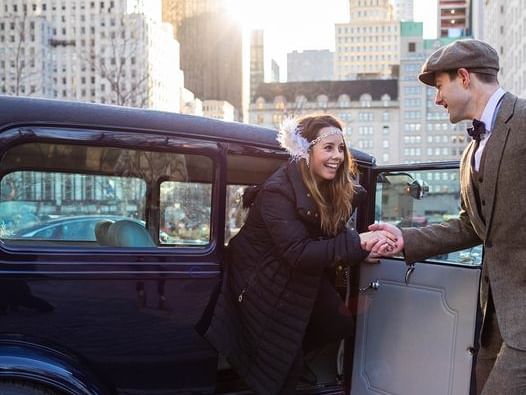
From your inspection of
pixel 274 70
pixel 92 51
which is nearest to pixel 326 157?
pixel 92 51

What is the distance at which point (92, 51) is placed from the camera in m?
41.2

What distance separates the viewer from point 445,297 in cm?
304

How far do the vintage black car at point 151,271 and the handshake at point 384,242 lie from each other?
35cm

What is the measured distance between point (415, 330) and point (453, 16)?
171083mm

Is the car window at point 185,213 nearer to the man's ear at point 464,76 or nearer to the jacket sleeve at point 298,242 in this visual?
the jacket sleeve at point 298,242

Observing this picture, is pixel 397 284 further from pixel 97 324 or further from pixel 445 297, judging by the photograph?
pixel 97 324

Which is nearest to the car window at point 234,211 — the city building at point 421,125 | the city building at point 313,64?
the city building at point 421,125

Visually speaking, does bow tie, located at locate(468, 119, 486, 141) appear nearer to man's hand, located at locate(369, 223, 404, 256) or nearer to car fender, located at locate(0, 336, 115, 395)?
man's hand, located at locate(369, 223, 404, 256)

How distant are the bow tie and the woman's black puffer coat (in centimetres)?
78

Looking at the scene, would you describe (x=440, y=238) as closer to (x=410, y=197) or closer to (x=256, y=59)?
(x=410, y=197)

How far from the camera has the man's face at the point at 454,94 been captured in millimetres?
2408

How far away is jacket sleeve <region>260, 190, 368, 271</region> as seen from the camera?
2.79 metres

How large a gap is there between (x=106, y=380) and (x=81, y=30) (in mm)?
65032

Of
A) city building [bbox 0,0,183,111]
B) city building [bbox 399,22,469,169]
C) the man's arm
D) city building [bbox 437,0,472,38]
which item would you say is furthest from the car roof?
city building [bbox 437,0,472,38]
